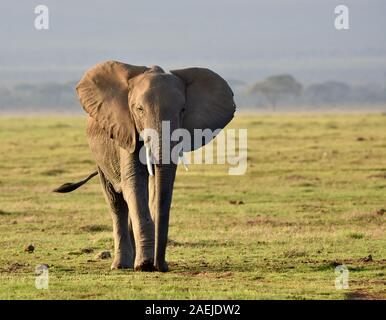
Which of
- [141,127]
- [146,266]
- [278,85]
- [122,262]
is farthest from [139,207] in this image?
[278,85]

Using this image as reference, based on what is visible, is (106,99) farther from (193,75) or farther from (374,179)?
(374,179)

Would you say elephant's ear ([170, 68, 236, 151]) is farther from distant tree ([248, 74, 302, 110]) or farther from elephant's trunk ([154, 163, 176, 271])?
distant tree ([248, 74, 302, 110])

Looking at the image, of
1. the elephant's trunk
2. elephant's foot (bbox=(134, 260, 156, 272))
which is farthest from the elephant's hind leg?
the elephant's trunk

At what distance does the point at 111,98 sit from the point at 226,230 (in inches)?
182

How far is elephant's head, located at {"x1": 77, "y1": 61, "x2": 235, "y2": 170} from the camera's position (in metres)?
12.8

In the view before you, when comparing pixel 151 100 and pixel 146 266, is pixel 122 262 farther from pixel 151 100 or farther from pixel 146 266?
pixel 151 100

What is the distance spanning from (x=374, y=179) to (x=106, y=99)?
535 inches

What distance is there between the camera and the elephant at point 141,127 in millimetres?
12695

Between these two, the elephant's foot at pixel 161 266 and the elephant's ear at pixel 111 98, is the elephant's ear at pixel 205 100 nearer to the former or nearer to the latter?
the elephant's ear at pixel 111 98

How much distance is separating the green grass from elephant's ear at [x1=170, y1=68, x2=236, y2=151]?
1.68 metres

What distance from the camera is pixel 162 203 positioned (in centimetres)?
1264

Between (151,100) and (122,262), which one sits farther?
(122,262)

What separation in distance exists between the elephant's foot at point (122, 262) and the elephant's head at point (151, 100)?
1363 mm

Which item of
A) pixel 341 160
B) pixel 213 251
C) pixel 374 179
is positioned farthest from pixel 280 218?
pixel 341 160
